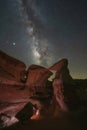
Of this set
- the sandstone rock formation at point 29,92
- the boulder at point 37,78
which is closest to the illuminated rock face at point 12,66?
the sandstone rock formation at point 29,92

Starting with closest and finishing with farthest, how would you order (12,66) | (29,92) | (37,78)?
1. (12,66)
2. (29,92)
3. (37,78)

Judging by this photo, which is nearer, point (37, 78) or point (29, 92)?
point (29, 92)

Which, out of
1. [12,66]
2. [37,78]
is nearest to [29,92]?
[37,78]

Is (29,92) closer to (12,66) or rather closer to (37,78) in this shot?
(37,78)

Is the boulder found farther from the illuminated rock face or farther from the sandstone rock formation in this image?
the illuminated rock face

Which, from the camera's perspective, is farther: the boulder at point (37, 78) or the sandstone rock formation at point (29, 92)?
the boulder at point (37, 78)

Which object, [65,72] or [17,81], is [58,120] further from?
[65,72]

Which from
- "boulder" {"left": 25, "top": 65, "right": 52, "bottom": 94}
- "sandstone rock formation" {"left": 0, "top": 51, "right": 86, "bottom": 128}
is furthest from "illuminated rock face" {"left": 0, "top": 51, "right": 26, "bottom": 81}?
"boulder" {"left": 25, "top": 65, "right": 52, "bottom": 94}

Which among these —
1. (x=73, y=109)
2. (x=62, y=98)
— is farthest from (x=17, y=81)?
(x=73, y=109)

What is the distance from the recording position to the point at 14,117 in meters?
20.9

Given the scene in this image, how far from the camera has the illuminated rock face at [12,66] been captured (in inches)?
871


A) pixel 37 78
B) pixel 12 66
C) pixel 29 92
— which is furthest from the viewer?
pixel 37 78

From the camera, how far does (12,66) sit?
73.9 feet

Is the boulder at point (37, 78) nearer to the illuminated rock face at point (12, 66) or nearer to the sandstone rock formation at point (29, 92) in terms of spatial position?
the sandstone rock formation at point (29, 92)
